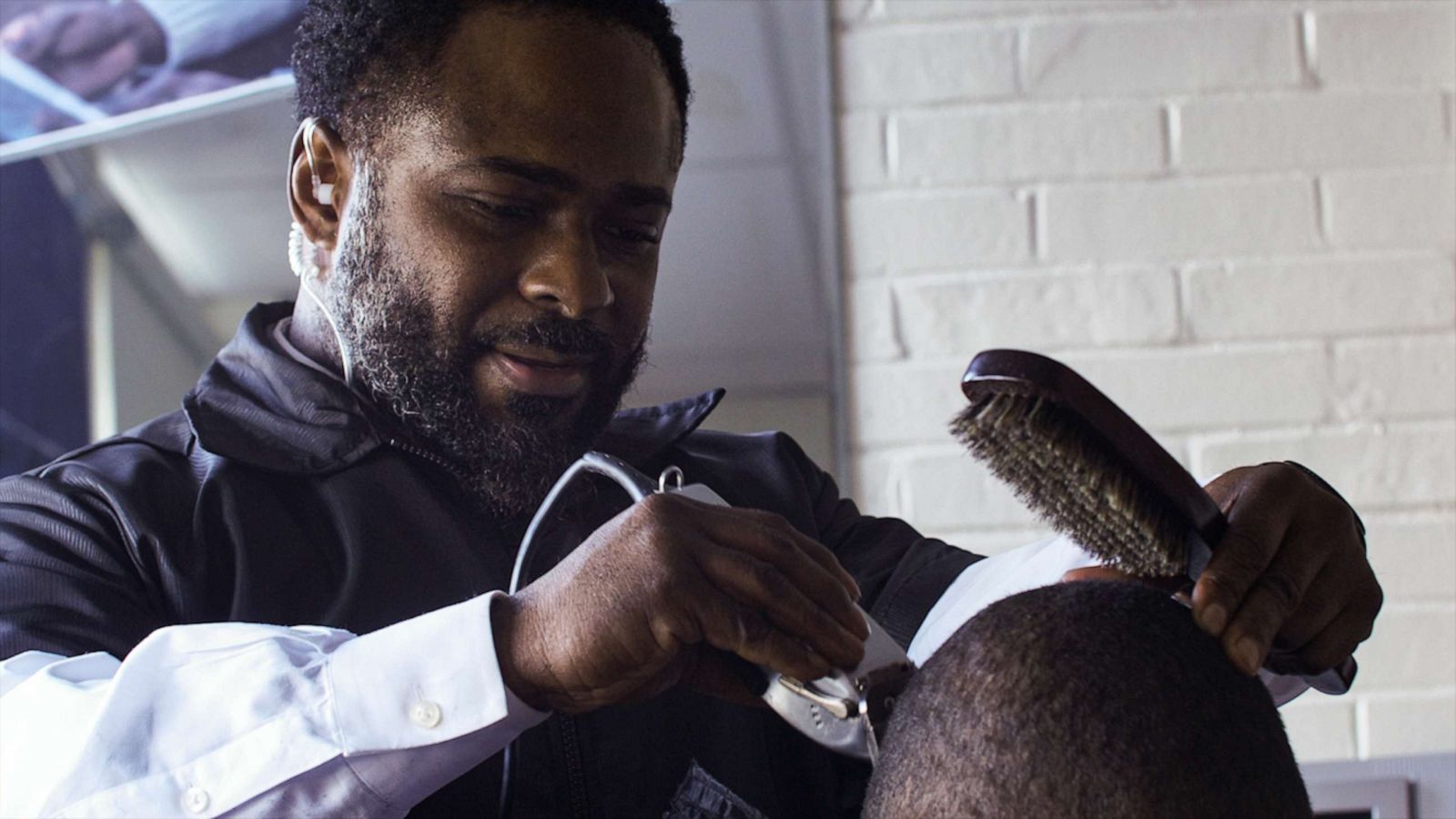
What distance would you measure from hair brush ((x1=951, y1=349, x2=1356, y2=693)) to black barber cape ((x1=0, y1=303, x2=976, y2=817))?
322mm

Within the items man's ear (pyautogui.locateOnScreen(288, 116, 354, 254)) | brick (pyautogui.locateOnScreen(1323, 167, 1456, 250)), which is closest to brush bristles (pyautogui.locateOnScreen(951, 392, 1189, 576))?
man's ear (pyautogui.locateOnScreen(288, 116, 354, 254))

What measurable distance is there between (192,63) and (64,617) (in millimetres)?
789

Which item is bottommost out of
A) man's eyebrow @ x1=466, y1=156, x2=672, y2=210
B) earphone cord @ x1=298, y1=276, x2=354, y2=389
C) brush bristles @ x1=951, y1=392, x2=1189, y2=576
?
brush bristles @ x1=951, y1=392, x2=1189, y2=576

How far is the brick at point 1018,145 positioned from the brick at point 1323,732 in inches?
23.1

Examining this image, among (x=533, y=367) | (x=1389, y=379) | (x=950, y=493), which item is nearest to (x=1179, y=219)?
(x=1389, y=379)

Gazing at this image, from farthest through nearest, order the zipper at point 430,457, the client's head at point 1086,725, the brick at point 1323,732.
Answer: the brick at point 1323,732, the zipper at point 430,457, the client's head at point 1086,725

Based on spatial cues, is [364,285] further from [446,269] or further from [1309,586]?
[1309,586]

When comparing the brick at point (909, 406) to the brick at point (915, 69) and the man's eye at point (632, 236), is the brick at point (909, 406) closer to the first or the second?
the brick at point (915, 69)

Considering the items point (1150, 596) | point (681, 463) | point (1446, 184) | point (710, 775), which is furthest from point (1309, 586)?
point (1446, 184)

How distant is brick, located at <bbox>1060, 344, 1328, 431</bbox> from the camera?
4.77 ft

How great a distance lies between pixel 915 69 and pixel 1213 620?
92 cm

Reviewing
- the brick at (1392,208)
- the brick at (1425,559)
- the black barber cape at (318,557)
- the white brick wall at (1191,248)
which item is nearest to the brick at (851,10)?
the white brick wall at (1191,248)

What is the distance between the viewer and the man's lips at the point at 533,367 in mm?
1081

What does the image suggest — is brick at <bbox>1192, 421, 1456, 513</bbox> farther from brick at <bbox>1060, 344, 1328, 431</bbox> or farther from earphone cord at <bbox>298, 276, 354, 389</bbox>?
earphone cord at <bbox>298, 276, 354, 389</bbox>
